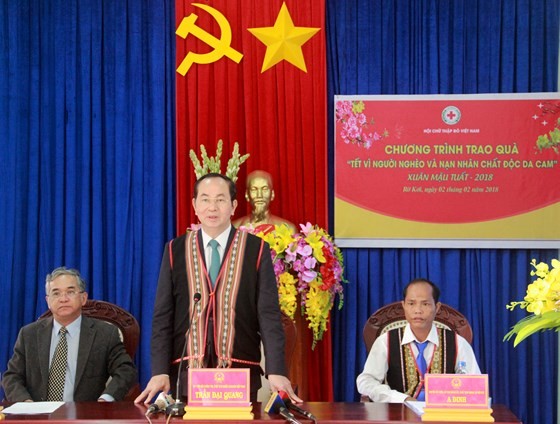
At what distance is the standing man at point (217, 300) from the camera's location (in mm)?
2691

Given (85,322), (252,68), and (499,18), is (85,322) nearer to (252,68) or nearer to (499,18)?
(252,68)

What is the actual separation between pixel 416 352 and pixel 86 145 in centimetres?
254

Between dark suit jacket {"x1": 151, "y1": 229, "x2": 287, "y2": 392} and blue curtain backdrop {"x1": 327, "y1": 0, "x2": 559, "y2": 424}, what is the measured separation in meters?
2.12

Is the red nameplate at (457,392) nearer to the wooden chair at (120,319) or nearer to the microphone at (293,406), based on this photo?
the microphone at (293,406)

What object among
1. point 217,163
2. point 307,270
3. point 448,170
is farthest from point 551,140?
point 217,163

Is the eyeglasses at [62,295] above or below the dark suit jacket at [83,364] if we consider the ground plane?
Result: above

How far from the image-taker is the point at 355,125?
15.8ft

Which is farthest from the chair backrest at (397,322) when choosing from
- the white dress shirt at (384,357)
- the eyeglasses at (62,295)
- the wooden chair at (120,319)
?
the eyeglasses at (62,295)

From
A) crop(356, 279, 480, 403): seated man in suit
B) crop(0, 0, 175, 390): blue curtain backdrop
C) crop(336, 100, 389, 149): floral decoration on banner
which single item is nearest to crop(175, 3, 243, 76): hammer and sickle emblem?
crop(0, 0, 175, 390): blue curtain backdrop

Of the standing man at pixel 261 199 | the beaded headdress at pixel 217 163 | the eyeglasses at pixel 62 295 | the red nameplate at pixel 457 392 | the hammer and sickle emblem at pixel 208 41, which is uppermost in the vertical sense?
the hammer and sickle emblem at pixel 208 41

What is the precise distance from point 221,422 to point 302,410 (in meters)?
0.24

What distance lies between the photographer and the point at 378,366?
10.7 ft

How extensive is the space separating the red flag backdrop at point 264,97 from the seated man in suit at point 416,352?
59.8 inches

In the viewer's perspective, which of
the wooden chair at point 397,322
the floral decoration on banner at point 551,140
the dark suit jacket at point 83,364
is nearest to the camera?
the dark suit jacket at point 83,364
